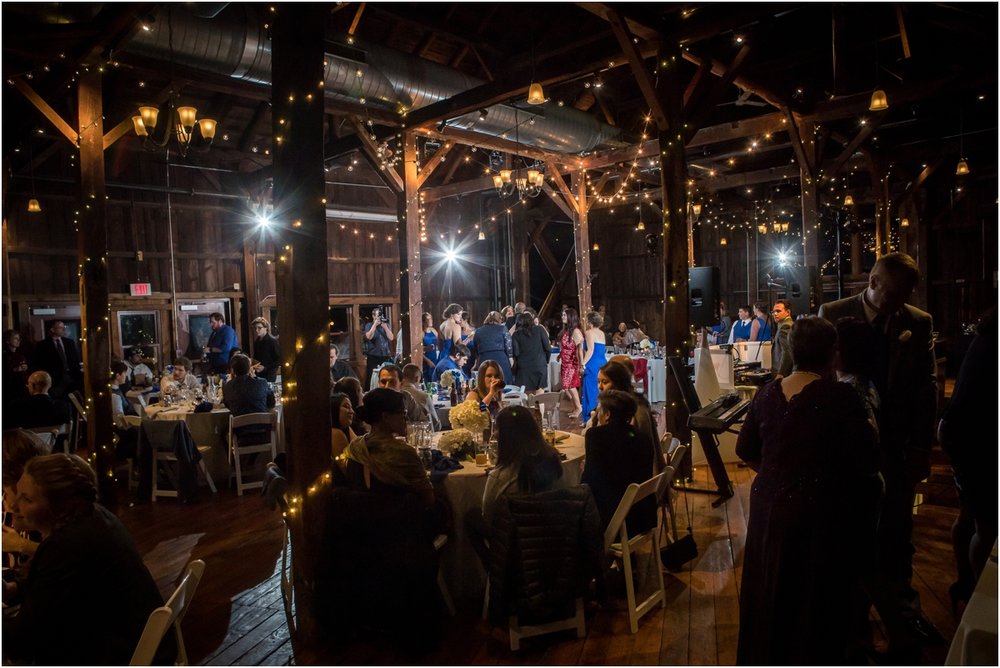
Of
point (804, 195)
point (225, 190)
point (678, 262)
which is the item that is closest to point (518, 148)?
point (804, 195)

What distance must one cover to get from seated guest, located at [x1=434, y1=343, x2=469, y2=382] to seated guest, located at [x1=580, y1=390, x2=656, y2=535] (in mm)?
4366

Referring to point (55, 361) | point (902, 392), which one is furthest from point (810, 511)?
point (55, 361)

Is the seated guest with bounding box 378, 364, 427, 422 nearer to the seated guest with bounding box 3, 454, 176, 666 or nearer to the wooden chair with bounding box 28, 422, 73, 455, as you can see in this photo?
the seated guest with bounding box 3, 454, 176, 666

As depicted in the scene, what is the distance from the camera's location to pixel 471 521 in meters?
3.23

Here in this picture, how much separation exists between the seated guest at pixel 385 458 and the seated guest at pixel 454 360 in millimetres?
4426

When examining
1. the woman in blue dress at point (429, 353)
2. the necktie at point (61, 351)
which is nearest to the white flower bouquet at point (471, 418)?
the woman in blue dress at point (429, 353)

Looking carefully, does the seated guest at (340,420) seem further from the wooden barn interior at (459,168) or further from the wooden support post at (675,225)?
the wooden support post at (675,225)

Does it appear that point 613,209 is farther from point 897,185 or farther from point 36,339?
point 36,339

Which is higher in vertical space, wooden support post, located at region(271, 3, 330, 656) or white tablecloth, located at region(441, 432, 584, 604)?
wooden support post, located at region(271, 3, 330, 656)

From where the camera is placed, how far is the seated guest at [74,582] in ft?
6.51

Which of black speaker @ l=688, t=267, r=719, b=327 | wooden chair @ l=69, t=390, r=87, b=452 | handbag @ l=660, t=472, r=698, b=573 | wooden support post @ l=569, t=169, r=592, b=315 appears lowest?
handbag @ l=660, t=472, r=698, b=573

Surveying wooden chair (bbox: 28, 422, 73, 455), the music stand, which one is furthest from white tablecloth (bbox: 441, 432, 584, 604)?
wooden chair (bbox: 28, 422, 73, 455)

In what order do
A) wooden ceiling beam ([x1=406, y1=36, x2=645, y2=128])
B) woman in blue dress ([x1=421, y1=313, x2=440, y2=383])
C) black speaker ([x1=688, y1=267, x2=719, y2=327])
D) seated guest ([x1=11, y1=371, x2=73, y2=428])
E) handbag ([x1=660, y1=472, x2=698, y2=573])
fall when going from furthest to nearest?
woman in blue dress ([x1=421, y1=313, x2=440, y2=383])
black speaker ([x1=688, y1=267, x2=719, y2=327])
wooden ceiling beam ([x1=406, y1=36, x2=645, y2=128])
seated guest ([x1=11, y1=371, x2=73, y2=428])
handbag ([x1=660, y1=472, x2=698, y2=573])

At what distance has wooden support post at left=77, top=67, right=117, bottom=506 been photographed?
5.31 m
